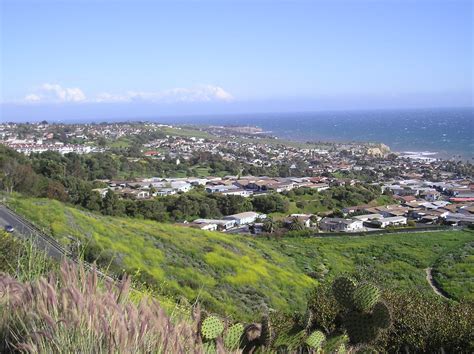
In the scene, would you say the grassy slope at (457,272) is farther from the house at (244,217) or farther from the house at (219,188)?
the house at (219,188)

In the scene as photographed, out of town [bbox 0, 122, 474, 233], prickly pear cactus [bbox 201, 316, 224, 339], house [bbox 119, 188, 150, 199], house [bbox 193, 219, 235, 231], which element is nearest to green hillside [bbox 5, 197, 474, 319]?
prickly pear cactus [bbox 201, 316, 224, 339]

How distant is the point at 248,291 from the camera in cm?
1447

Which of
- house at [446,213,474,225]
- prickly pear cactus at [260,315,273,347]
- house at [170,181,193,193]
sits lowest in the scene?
house at [446,213,474,225]

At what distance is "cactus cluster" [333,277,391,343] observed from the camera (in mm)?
3522

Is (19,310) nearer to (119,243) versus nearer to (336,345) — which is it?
(336,345)

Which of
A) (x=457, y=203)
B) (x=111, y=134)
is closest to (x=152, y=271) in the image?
(x=457, y=203)

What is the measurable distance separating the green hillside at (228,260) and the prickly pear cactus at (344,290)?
16.4 ft

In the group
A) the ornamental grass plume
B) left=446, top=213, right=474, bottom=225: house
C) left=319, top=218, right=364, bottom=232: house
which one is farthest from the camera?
left=446, top=213, right=474, bottom=225: house

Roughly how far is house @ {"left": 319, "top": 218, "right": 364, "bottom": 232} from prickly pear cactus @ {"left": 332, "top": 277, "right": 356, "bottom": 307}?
31.8 m

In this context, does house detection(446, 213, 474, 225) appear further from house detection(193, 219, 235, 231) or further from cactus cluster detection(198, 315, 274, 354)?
cactus cluster detection(198, 315, 274, 354)

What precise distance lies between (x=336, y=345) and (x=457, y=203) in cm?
4938

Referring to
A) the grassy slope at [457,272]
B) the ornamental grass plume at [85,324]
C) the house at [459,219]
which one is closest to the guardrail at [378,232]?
the house at [459,219]

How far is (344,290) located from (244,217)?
114 feet

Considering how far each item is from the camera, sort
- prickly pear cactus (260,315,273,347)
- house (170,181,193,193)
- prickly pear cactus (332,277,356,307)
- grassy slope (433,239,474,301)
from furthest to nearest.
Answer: house (170,181,193,193), grassy slope (433,239,474,301), prickly pear cactus (332,277,356,307), prickly pear cactus (260,315,273,347)
